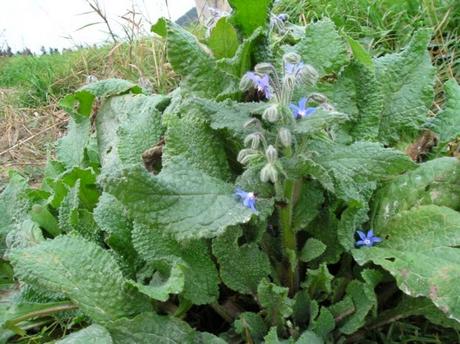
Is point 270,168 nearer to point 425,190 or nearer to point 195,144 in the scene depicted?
point 195,144

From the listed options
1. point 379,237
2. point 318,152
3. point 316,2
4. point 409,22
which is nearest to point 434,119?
point 379,237

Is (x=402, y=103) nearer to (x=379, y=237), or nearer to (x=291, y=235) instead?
(x=379, y=237)

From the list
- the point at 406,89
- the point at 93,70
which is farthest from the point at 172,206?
the point at 93,70

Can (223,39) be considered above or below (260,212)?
above

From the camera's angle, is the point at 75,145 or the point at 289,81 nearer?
the point at 289,81

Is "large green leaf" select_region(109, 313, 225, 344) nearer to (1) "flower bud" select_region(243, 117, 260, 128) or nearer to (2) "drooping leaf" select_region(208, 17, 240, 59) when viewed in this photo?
(1) "flower bud" select_region(243, 117, 260, 128)

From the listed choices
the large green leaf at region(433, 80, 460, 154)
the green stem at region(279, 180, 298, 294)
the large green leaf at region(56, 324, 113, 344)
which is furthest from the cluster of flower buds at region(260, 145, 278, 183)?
the large green leaf at region(433, 80, 460, 154)
